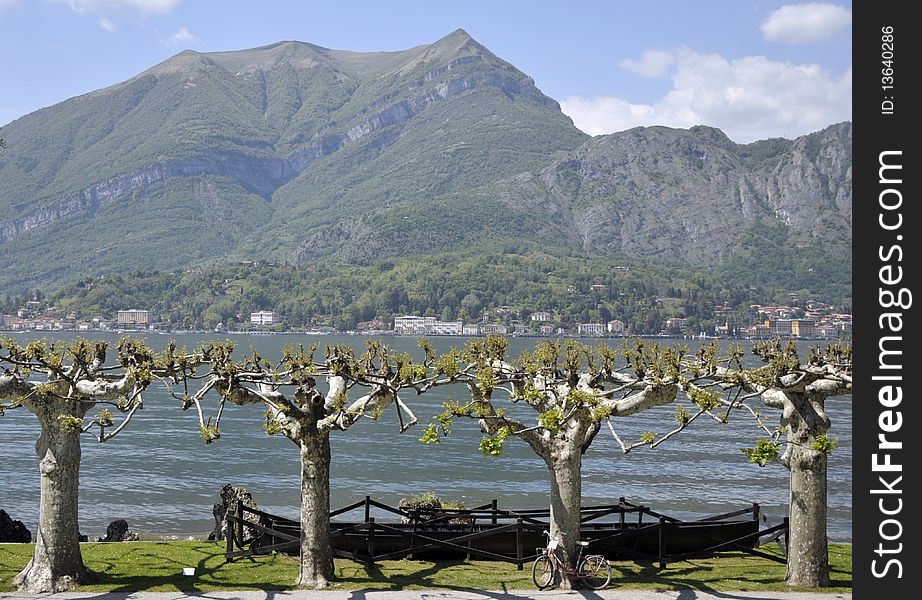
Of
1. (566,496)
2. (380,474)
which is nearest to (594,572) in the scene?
(566,496)

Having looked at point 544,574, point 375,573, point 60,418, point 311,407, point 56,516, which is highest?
point 311,407

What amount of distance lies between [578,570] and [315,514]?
547cm

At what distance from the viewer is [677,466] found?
61188 millimetres

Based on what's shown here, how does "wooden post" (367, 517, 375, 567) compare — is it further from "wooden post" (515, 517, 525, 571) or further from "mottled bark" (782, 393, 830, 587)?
"mottled bark" (782, 393, 830, 587)

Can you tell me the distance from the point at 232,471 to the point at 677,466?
2826 cm

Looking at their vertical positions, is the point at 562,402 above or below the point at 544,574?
above

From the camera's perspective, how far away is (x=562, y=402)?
66.3ft

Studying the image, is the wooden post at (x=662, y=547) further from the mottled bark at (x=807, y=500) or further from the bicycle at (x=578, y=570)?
the mottled bark at (x=807, y=500)

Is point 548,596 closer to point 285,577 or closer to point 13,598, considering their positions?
point 285,577

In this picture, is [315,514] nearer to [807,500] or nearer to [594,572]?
[594,572]

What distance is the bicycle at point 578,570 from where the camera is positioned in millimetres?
Answer: 19078

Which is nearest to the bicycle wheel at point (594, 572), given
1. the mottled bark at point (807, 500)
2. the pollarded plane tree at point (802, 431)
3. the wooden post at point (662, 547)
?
the wooden post at point (662, 547)

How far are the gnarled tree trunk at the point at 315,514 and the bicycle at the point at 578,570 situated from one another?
14.0 ft
